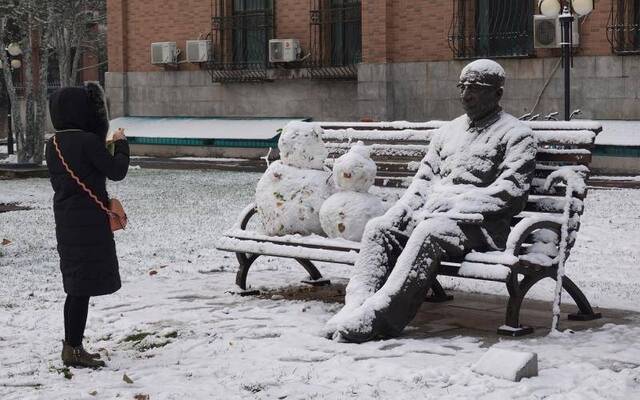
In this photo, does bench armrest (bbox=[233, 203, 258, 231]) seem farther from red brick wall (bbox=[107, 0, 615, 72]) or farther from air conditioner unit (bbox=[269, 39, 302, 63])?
air conditioner unit (bbox=[269, 39, 302, 63])

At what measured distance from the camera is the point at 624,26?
2333 cm

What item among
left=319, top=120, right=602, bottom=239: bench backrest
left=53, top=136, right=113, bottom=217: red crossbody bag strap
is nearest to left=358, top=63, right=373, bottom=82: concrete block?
left=319, top=120, right=602, bottom=239: bench backrest

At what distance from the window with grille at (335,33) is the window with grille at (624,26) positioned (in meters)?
7.07

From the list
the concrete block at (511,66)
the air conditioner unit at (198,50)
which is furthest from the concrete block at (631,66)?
the air conditioner unit at (198,50)

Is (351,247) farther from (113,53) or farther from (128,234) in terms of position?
(113,53)

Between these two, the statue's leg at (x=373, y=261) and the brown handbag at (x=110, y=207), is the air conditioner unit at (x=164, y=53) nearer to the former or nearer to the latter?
the statue's leg at (x=373, y=261)

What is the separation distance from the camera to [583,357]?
6.50 meters

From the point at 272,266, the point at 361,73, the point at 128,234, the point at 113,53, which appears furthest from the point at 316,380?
the point at 113,53

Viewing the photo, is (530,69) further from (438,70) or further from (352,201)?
(352,201)

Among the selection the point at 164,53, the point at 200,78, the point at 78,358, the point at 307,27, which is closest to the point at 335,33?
the point at 307,27

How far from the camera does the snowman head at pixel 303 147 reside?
29.2 feet

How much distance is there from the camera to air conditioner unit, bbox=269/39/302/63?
29.0 meters

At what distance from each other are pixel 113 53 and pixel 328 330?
27.7 meters

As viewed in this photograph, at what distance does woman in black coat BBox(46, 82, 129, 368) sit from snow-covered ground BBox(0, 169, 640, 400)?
0.36 m
